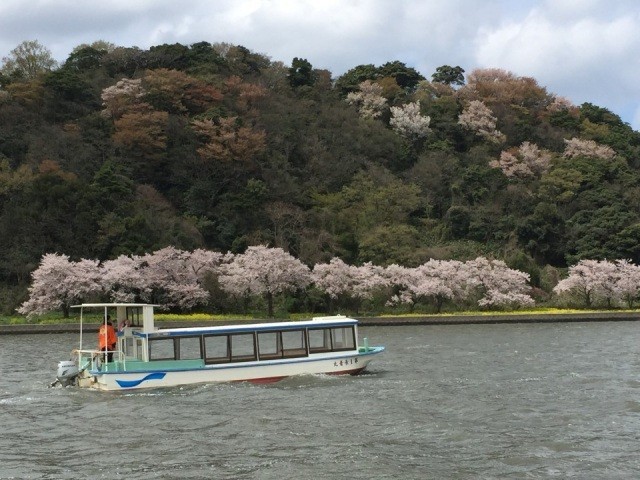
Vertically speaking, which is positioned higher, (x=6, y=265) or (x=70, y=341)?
(x=6, y=265)

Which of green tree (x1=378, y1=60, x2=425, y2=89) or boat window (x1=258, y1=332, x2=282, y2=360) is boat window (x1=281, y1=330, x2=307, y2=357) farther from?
green tree (x1=378, y1=60, x2=425, y2=89)

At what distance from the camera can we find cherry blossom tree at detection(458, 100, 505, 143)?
333ft

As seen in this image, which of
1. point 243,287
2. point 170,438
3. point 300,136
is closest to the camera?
point 170,438

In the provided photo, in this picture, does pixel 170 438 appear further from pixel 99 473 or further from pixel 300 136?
pixel 300 136

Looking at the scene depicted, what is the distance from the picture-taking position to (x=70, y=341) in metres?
50.2

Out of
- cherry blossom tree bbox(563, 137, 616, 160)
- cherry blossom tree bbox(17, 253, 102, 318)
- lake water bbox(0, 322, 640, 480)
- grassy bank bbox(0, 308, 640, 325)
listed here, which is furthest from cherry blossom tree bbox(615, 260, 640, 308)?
cherry blossom tree bbox(17, 253, 102, 318)

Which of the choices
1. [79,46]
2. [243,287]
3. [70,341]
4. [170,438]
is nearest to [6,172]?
[243,287]

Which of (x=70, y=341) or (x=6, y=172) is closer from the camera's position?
(x=70, y=341)

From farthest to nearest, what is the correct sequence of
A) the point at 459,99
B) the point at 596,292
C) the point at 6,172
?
the point at 459,99
the point at 6,172
the point at 596,292

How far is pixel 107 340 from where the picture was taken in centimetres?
3288

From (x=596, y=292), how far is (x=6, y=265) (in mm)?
40679

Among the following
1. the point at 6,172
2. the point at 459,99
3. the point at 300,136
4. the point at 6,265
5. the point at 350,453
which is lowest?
the point at 350,453

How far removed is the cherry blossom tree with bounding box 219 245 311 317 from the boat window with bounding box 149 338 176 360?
3104 cm

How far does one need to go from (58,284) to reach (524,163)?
49.4 m
